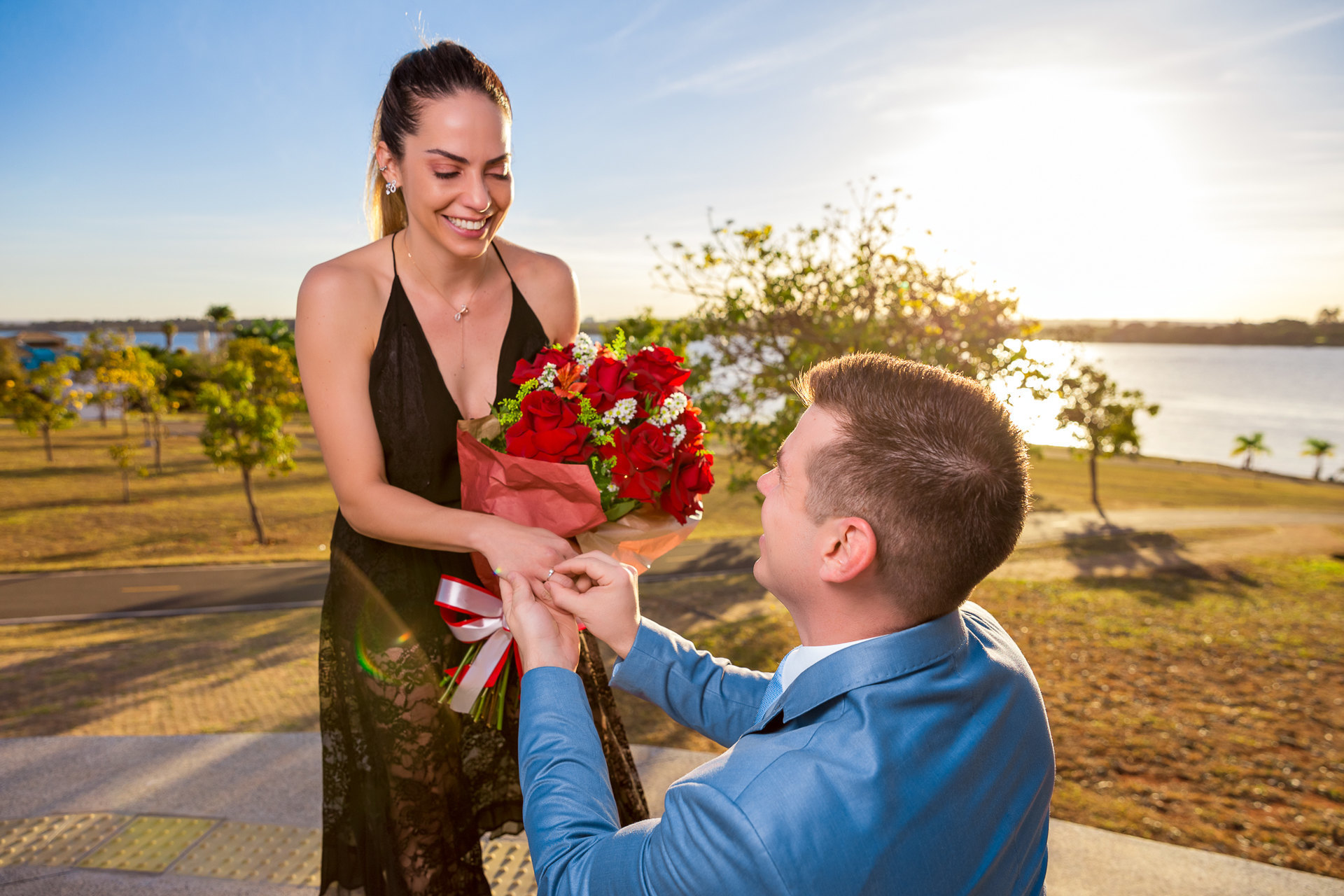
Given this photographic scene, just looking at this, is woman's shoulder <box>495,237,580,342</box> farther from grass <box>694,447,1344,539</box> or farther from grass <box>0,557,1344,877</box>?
grass <box>694,447,1344,539</box>

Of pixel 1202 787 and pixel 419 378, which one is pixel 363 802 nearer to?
pixel 419 378

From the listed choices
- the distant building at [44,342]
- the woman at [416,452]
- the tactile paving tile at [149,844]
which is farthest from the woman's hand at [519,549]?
the distant building at [44,342]

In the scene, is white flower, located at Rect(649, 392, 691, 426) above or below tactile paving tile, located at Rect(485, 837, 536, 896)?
above

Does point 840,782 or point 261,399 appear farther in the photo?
point 261,399

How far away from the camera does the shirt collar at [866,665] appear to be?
1361 mm

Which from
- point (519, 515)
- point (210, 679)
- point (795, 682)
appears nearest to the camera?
point (795, 682)

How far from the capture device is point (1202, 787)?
5.34 metres

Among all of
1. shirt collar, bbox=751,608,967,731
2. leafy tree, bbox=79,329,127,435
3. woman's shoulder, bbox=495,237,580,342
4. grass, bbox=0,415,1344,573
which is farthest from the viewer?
leafy tree, bbox=79,329,127,435

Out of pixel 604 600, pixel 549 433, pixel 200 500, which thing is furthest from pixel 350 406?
pixel 200 500

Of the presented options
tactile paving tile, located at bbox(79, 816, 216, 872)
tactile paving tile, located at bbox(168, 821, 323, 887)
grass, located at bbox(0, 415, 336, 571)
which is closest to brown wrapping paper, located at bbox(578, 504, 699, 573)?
tactile paving tile, located at bbox(168, 821, 323, 887)

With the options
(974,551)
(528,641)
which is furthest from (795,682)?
(528,641)

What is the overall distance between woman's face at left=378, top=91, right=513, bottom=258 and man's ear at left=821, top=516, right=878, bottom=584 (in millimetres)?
1533

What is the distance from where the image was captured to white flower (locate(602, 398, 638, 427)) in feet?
7.23

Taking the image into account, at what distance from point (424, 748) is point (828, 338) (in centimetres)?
652
